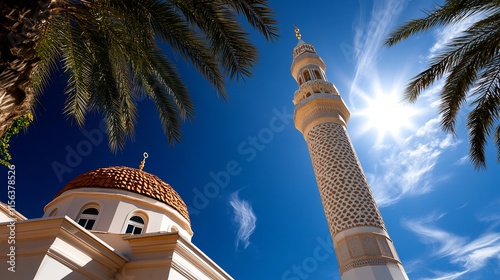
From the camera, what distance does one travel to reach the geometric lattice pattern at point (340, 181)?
8.16 meters

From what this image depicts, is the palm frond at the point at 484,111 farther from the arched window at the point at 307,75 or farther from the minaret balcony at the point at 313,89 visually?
the arched window at the point at 307,75

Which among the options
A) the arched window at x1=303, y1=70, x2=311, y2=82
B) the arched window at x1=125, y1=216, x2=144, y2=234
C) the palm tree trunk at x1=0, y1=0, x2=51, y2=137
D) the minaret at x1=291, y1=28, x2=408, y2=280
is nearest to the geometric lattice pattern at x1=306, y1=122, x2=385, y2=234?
the minaret at x1=291, y1=28, x2=408, y2=280

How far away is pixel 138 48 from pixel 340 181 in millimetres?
6315

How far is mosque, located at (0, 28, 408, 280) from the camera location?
5.15 metres

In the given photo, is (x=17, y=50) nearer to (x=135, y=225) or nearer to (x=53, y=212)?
(x=135, y=225)

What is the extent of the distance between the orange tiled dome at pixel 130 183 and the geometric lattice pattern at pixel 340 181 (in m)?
3.99

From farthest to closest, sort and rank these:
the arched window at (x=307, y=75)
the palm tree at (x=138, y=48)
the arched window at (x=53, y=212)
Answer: the arched window at (x=307, y=75)
the arched window at (x=53, y=212)
the palm tree at (x=138, y=48)

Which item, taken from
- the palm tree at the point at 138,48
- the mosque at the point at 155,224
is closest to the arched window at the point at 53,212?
the mosque at the point at 155,224

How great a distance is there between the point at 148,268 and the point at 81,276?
1023 millimetres

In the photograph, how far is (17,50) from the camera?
91.9 inches

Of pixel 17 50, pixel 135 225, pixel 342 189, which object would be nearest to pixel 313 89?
pixel 342 189

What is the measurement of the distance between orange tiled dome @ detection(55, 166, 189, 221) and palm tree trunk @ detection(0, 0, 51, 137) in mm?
6226

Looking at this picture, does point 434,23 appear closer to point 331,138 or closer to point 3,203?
point 331,138

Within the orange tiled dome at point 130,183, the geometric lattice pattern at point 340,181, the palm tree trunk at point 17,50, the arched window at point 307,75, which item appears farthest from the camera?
the arched window at point 307,75
